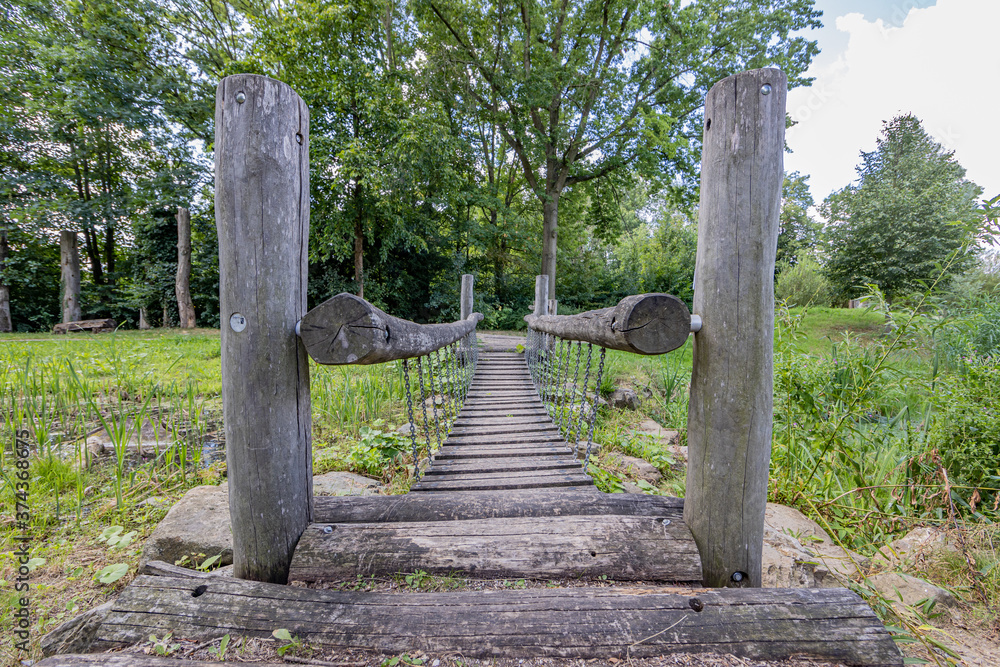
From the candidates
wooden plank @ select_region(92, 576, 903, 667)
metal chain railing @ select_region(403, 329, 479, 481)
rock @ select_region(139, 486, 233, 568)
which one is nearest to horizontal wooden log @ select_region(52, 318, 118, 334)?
metal chain railing @ select_region(403, 329, 479, 481)

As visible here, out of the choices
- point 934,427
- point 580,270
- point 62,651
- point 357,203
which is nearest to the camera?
point 62,651

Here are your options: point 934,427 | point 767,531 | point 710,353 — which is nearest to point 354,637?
point 710,353

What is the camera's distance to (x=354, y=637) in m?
0.96

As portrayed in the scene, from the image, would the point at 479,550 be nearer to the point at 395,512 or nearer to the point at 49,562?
the point at 395,512

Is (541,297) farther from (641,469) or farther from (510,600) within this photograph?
(510,600)

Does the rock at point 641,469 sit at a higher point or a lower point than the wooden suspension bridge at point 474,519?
lower

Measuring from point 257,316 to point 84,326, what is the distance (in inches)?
546

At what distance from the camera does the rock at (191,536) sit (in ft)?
4.96

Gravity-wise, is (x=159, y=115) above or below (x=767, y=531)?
above

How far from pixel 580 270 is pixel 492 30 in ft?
29.4

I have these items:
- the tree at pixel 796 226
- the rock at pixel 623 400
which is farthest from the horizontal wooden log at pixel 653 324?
the tree at pixel 796 226

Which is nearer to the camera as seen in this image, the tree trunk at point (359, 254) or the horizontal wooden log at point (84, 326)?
the horizontal wooden log at point (84, 326)

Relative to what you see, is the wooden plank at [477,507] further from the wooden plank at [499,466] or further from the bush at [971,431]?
the bush at [971,431]

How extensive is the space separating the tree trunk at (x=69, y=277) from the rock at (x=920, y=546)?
17.1 meters
